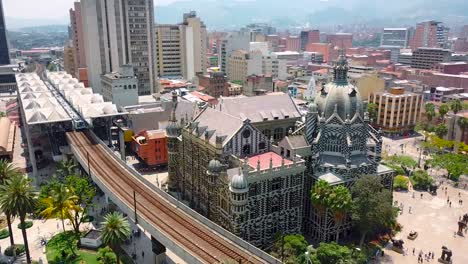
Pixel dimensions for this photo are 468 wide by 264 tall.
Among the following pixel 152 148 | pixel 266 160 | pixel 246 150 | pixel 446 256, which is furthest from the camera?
pixel 152 148

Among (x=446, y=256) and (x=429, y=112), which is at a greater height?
(x=429, y=112)

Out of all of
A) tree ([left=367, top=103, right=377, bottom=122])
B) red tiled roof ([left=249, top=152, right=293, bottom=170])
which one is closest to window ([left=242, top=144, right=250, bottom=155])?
red tiled roof ([left=249, top=152, right=293, bottom=170])

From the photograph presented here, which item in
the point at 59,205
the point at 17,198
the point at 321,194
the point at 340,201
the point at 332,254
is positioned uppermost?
the point at 17,198

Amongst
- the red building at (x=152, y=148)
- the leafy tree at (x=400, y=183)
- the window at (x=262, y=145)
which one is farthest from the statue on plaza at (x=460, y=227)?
the red building at (x=152, y=148)

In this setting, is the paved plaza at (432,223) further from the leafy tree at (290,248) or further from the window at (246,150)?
the window at (246,150)

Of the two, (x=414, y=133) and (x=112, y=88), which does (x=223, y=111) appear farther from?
(x=414, y=133)

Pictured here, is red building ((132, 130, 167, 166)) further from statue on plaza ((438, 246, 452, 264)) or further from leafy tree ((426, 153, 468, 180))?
leafy tree ((426, 153, 468, 180))

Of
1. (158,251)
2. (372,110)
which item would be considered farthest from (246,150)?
(372,110)

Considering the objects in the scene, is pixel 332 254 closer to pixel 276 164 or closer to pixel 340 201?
pixel 340 201
